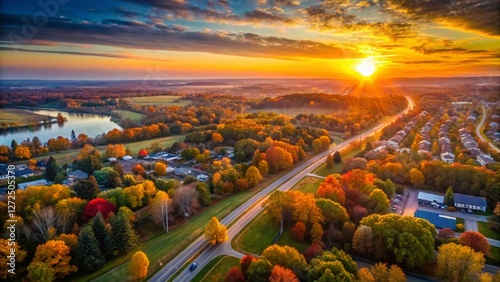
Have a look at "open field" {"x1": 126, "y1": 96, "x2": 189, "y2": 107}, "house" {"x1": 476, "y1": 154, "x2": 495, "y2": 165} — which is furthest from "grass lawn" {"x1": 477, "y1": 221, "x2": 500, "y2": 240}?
"open field" {"x1": 126, "y1": 96, "x2": 189, "y2": 107}

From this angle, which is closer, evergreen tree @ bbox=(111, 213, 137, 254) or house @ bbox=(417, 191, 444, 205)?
evergreen tree @ bbox=(111, 213, 137, 254)

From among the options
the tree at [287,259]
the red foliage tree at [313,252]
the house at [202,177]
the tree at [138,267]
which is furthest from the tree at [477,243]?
the house at [202,177]

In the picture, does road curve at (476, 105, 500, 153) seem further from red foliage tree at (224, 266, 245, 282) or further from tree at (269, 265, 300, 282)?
red foliage tree at (224, 266, 245, 282)

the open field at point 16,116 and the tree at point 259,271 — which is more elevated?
the open field at point 16,116

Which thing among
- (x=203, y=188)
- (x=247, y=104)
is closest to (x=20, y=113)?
(x=203, y=188)

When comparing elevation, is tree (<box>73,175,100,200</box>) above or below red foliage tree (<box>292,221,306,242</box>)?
above

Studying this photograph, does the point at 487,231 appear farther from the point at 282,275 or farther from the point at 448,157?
the point at 282,275

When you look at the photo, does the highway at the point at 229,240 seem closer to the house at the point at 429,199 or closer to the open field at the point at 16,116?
the house at the point at 429,199
